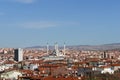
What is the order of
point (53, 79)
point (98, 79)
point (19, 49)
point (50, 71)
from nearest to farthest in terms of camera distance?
point (53, 79)
point (98, 79)
point (50, 71)
point (19, 49)

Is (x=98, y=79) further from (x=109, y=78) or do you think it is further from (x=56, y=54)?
(x=56, y=54)

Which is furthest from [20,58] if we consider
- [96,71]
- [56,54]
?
[96,71]

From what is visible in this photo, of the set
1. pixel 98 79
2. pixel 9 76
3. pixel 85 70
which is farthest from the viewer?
pixel 85 70

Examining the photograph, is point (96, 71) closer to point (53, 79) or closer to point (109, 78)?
point (109, 78)

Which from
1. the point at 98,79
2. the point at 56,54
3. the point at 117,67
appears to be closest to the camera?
the point at 98,79

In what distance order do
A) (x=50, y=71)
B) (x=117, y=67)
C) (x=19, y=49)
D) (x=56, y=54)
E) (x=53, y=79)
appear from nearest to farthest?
1. (x=53, y=79)
2. (x=50, y=71)
3. (x=117, y=67)
4. (x=19, y=49)
5. (x=56, y=54)

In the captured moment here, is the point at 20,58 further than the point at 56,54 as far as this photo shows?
No

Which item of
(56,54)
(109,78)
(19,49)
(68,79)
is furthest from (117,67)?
(56,54)

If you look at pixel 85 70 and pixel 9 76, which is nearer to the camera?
pixel 9 76

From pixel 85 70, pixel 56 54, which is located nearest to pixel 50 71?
pixel 85 70
